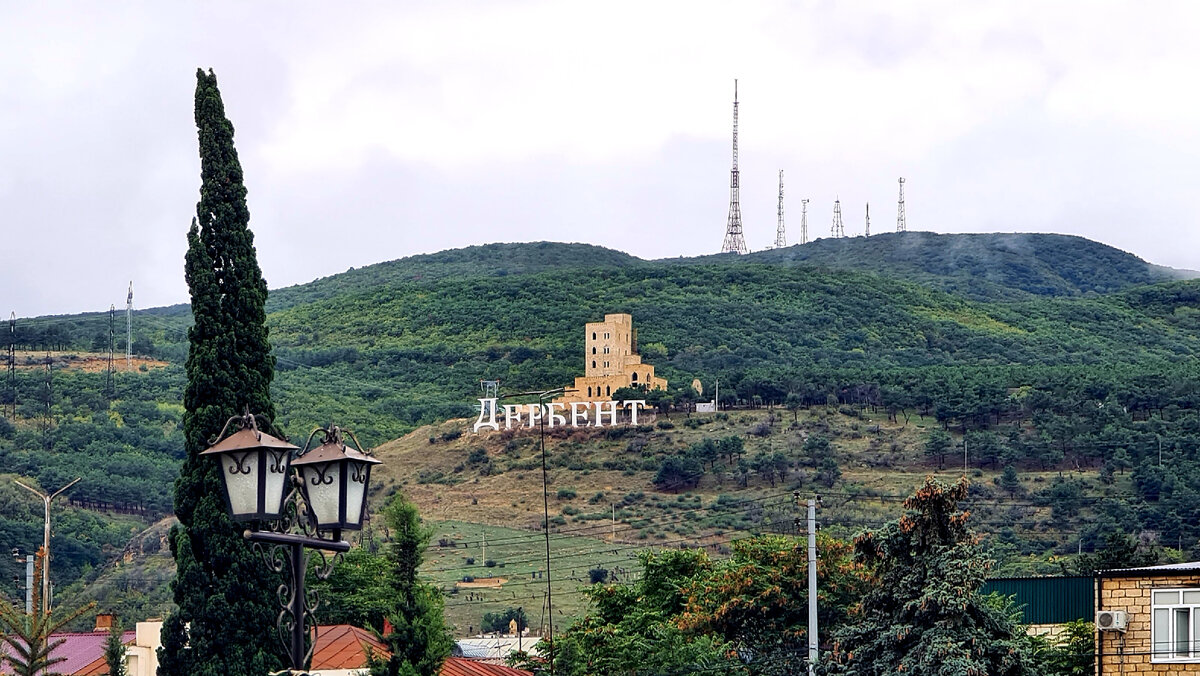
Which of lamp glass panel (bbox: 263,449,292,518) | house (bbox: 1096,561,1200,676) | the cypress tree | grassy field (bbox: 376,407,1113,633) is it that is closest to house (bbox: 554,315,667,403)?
grassy field (bbox: 376,407,1113,633)

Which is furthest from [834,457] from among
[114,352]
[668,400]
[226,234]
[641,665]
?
[226,234]

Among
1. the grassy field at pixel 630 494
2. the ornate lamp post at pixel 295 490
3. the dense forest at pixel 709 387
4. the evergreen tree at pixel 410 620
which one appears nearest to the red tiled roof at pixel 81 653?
the evergreen tree at pixel 410 620

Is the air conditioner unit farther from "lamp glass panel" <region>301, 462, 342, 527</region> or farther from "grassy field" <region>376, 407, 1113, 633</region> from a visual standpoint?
"grassy field" <region>376, 407, 1113, 633</region>

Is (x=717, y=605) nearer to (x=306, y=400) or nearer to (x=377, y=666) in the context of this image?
(x=377, y=666)

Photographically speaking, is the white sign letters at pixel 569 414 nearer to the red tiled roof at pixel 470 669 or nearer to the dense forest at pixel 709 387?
the dense forest at pixel 709 387

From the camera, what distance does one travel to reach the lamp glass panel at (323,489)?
15.8 meters

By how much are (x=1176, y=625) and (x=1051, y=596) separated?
14.0m

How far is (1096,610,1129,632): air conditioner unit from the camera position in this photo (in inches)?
1264

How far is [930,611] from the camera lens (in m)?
32.2

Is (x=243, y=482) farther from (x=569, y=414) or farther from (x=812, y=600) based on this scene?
(x=569, y=414)

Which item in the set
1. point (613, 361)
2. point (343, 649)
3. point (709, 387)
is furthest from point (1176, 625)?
point (613, 361)

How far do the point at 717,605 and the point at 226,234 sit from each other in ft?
54.7

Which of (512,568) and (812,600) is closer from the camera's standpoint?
(812,600)

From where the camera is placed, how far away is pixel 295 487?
634 inches
